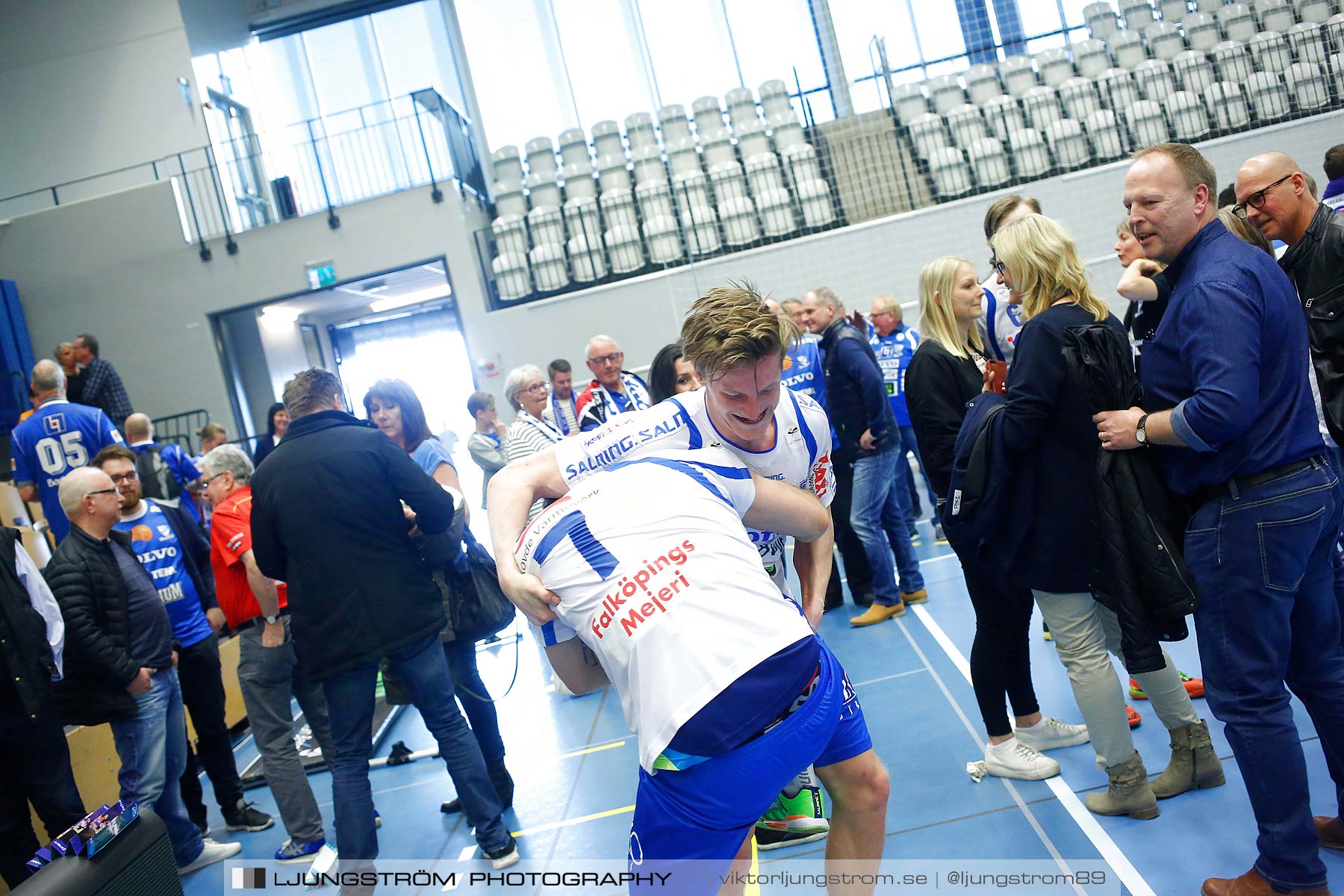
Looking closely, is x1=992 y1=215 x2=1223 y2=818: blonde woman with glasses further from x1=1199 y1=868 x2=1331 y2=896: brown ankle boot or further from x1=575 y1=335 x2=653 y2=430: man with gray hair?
x1=575 y1=335 x2=653 y2=430: man with gray hair

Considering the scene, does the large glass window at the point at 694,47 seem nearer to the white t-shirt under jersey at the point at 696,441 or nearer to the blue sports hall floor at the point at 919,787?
the blue sports hall floor at the point at 919,787

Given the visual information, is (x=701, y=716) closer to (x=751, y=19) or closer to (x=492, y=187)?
(x=492, y=187)

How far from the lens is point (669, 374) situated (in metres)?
3.66

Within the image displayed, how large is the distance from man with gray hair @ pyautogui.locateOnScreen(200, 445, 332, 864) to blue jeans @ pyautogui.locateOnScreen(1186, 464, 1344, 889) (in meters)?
3.06

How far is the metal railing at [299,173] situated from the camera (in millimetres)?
10539

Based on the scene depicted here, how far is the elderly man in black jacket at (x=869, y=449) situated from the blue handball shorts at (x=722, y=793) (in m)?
3.53

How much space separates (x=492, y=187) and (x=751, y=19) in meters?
4.47

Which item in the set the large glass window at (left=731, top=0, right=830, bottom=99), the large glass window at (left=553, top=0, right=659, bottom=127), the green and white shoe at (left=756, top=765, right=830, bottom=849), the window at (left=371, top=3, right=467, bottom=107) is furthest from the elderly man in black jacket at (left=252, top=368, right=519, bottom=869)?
the window at (left=371, top=3, right=467, bottom=107)

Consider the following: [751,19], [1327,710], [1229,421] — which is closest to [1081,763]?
[1327,710]

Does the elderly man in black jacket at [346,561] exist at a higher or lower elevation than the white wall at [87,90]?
lower

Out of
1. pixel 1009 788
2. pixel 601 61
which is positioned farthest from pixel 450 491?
pixel 601 61

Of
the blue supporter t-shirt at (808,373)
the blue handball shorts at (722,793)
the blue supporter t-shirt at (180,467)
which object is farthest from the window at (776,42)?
the blue handball shorts at (722,793)

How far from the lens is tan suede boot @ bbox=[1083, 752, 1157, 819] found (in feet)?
8.50

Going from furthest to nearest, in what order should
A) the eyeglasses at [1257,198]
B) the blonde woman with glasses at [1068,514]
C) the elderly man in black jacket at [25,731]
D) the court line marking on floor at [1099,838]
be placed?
the elderly man in black jacket at [25,731] → the eyeglasses at [1257,198] → the blonde woman with glasses at [1068,514] → the court line marking on floor at [1099,838]
